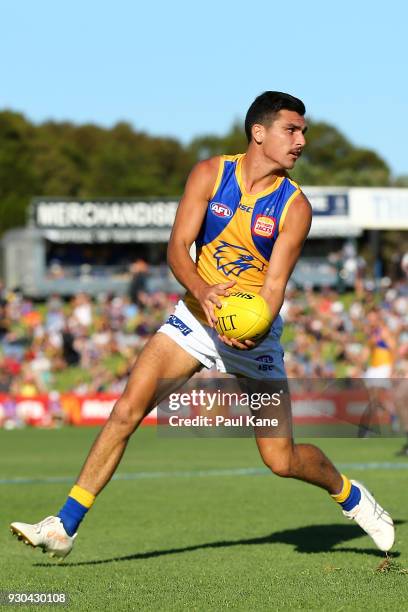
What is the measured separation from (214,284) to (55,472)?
793cm

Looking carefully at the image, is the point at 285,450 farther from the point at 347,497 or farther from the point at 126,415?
the point at 126,415

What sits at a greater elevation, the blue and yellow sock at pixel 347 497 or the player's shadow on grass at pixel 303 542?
the blue and yellow sock at pixel 347 497

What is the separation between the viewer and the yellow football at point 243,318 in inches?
263

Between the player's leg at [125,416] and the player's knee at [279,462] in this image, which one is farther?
the player's knee at [279,462]

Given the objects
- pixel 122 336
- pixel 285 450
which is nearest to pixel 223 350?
pixel 285 450

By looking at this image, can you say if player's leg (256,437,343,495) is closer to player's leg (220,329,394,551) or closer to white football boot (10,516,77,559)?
player's leg (220,329,394,551)

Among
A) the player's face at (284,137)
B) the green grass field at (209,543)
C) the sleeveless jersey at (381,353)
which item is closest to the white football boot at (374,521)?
the green grass field at (209,543)

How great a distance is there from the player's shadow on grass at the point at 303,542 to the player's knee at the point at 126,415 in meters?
0.96

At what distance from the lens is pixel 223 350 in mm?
7281

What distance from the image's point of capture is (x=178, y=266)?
7.08 meters

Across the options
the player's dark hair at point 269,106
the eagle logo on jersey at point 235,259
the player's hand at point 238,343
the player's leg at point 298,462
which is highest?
the player's dark hair at point 269,106

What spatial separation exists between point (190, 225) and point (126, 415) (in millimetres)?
1197

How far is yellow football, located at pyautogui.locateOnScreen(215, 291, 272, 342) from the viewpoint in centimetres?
668

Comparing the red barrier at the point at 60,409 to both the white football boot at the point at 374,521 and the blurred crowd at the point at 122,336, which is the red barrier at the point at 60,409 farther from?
the white football boot at the point at 374,521
